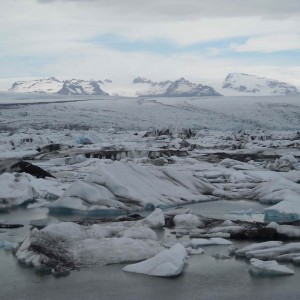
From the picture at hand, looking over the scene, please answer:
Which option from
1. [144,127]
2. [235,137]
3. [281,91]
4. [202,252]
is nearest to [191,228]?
[202,252]

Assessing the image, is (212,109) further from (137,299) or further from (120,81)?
(120,81)

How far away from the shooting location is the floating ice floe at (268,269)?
6262 millimetres

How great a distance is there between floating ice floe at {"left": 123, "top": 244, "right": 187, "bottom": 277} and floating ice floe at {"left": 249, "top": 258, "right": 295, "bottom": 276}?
0.81m

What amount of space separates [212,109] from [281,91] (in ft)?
341

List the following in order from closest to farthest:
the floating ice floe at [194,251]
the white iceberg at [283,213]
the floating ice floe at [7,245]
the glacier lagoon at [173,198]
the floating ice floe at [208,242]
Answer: the glacier lagoon at [173,198], the floating ice floe at [194,251], the floating ice floe at [7,245], the floating ice floe at [208,242], the white iceberg at [283,213]

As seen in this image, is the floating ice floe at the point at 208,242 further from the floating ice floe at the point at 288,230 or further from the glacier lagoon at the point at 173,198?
the floating ice floe at the point at 288,230

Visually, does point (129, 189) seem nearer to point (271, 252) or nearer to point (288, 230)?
point (288, 230)

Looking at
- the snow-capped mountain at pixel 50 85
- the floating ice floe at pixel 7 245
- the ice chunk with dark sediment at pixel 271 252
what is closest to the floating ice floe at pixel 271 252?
the ice chunk with dark sediment at pixel 271 252

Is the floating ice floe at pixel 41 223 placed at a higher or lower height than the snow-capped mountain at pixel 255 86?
higher

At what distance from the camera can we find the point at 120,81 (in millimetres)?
185250

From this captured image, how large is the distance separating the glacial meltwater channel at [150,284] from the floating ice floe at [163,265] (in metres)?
0.09

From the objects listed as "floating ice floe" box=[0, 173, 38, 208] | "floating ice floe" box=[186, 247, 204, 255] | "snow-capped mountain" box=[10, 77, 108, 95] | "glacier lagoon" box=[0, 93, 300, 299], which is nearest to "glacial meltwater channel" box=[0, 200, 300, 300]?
"glacier lagoon" box=[0, 93, 300, 299]

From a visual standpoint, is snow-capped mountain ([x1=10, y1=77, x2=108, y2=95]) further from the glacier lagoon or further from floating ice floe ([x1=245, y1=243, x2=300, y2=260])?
floating ice floe ([x1=245, y1=243, x2=300, y2=260])

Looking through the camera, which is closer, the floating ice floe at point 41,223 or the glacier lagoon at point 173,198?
the glacier lagoon at point 173,198
